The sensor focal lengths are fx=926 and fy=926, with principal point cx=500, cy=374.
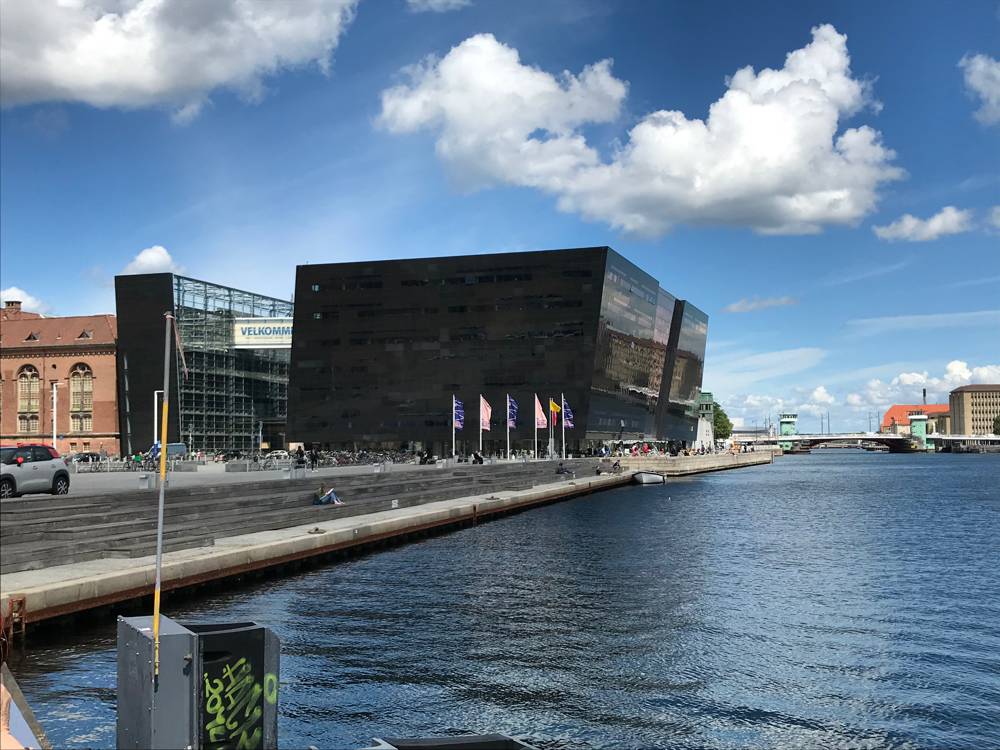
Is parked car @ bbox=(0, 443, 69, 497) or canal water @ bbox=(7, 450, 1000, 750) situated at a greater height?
parked car @ bbox=(0, 443, 69, 497)

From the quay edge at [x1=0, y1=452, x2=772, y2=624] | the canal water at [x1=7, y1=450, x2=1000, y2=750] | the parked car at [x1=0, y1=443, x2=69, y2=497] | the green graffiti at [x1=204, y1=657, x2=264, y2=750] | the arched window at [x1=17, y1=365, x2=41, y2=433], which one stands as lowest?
the canal water at [x1=7, y1=450, x2=1000, y2=750]

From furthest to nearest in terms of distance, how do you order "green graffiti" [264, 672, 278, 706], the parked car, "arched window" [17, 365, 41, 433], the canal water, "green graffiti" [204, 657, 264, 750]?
"arched window" [17, 365, 41, 433], the parked car, the canal water, "green graffiti" [264, 672, 278, 706], "green graffiti" [204, 657, 264, 750]

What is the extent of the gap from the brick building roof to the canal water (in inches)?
4094

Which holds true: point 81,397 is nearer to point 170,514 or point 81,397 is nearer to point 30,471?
point 30,471

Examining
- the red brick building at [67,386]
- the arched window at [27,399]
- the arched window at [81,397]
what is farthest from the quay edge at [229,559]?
the arched window at [27,399]

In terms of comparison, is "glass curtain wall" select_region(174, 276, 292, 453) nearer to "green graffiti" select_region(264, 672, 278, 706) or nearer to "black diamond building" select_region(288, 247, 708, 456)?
"black diamond building" select_region(288, 247, 708, 456)

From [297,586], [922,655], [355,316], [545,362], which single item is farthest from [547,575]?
[355,316]

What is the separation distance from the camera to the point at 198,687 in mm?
9828

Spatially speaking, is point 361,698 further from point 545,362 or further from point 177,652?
point 545,362

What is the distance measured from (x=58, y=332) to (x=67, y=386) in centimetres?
840

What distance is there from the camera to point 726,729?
15672 millimetres

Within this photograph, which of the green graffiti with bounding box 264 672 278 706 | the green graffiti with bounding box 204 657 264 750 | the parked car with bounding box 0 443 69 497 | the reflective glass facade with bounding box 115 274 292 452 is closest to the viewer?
the green graffiti with bounding box 204 657 264 750

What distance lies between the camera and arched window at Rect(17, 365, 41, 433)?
130000 mm

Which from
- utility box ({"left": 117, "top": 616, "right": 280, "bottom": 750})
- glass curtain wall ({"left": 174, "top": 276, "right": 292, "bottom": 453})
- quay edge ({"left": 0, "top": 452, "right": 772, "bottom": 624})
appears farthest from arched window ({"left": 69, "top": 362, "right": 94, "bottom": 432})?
utility box ({"left": 117, "top": 616, "right": 280, "bottom": 750})
